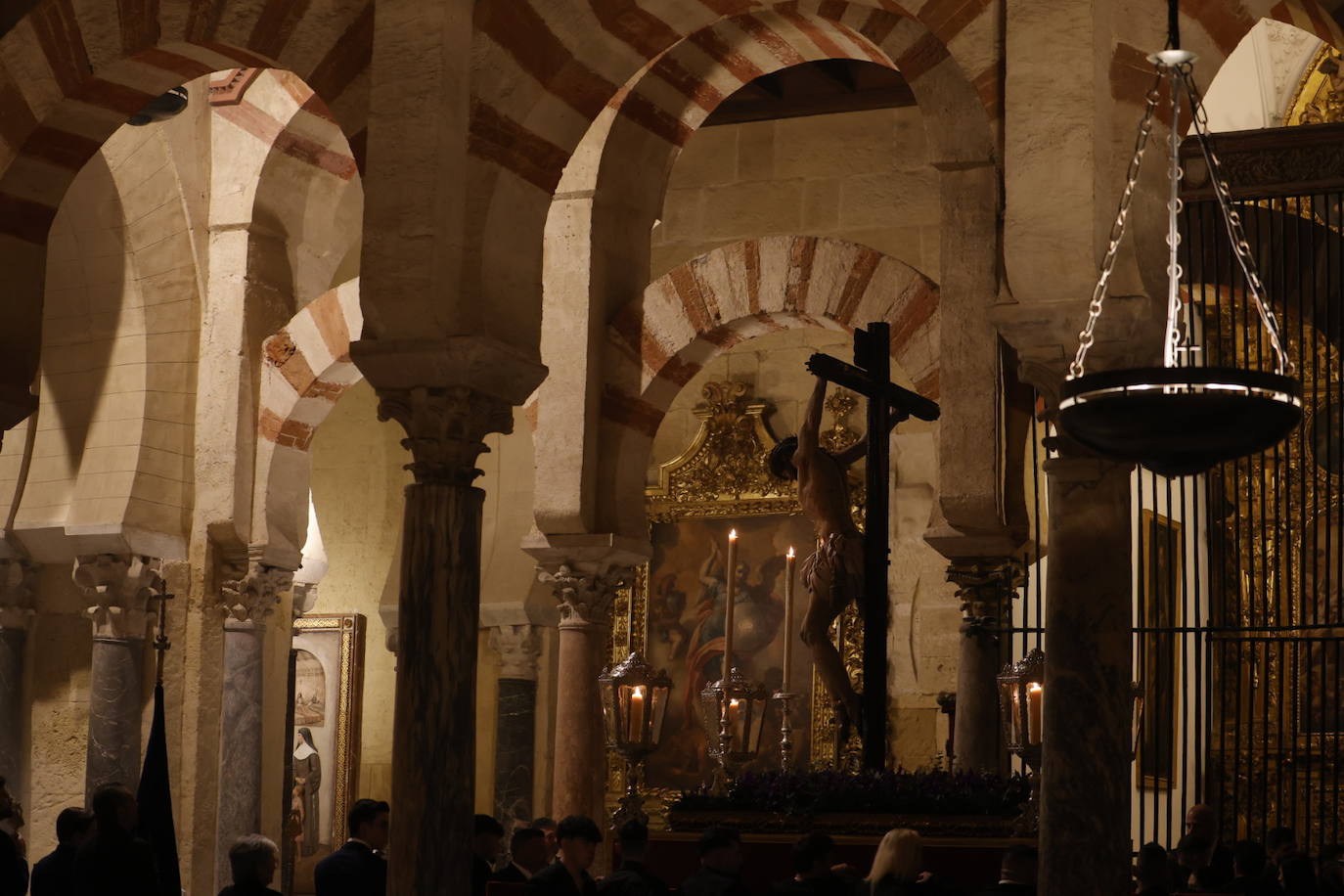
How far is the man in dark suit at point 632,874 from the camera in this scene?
5535 millimetres

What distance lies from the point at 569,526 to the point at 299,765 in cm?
601

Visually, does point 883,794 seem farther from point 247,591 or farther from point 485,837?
point 247,591

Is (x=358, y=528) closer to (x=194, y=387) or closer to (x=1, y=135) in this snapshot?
(x=194, y=387)

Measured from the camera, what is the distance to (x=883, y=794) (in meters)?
6.45

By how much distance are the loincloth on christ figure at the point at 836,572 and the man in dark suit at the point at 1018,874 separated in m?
2.02

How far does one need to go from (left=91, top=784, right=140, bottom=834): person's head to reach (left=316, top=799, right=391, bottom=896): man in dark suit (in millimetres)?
665

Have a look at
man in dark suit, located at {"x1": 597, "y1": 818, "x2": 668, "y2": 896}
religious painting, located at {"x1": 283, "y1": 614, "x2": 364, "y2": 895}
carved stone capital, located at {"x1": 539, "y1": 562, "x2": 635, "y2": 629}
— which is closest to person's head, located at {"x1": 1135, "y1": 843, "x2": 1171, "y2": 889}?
man in dark suit, located at {"x1": 597, "y1": 818, "x2": 668, "y2": 896}

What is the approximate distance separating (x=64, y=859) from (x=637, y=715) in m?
2.47

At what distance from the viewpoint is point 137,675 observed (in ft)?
33.2

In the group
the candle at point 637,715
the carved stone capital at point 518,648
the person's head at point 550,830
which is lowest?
the person's head at point 550,830

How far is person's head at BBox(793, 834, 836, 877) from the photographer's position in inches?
213

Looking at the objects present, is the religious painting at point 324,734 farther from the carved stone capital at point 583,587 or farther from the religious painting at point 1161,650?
the religious painting at point 1161,650

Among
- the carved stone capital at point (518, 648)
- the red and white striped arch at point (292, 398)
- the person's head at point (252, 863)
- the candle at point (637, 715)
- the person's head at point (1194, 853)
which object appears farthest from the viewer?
the carved stone capital at point (518, 648)

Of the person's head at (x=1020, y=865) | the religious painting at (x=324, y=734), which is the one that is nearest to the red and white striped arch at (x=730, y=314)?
the person's head at (x=1020, y=865)
